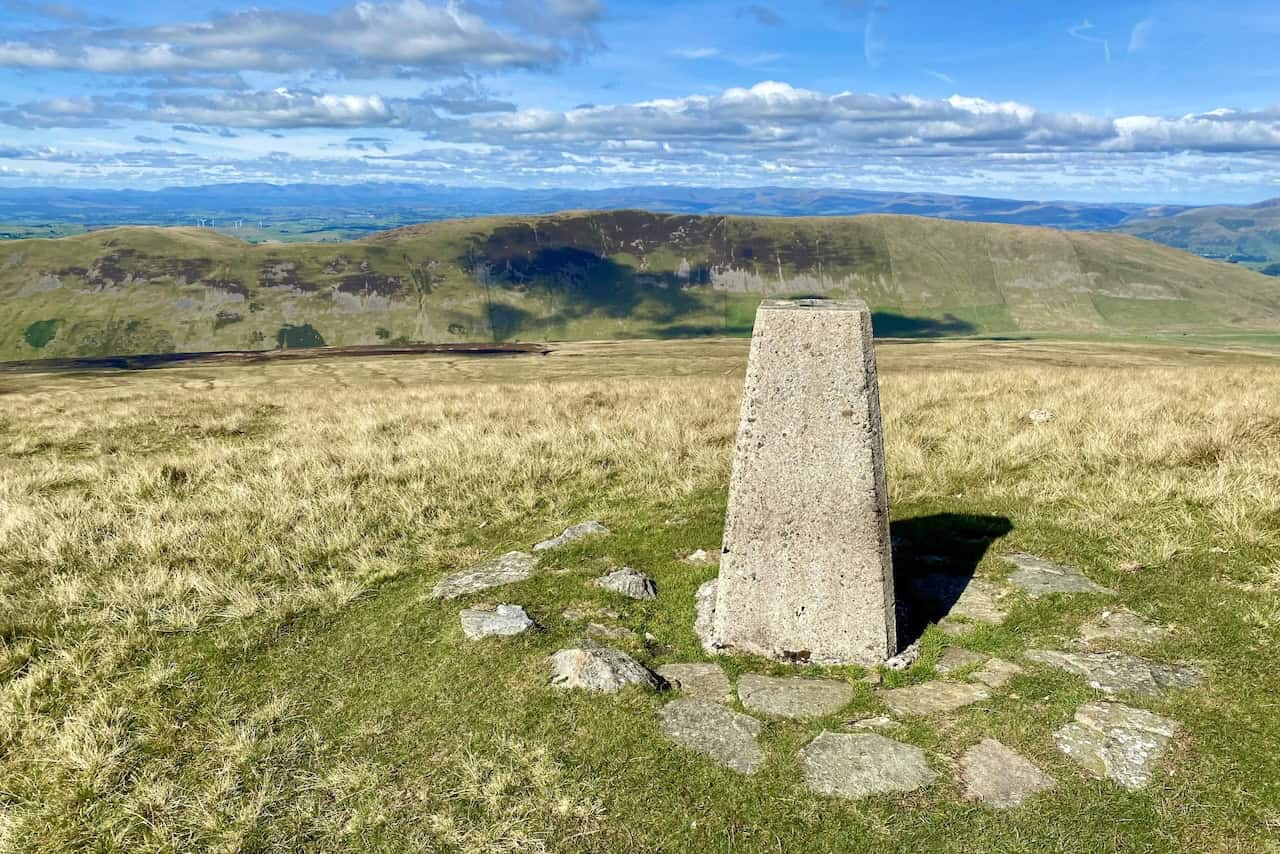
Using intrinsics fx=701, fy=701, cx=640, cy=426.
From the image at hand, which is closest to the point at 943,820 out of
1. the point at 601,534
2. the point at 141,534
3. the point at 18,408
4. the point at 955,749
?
the point at 955,749

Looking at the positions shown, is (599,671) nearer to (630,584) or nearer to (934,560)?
(630,584)

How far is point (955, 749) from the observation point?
5520 mm

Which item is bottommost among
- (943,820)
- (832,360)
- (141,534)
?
(943,820)

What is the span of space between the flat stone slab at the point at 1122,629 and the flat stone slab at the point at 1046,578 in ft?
2.01

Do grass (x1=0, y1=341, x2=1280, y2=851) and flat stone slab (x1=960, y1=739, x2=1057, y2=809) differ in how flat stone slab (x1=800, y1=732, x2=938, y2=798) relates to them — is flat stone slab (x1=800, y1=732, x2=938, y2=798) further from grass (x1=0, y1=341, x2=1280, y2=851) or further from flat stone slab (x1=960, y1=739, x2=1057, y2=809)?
flat stone slab (x1=960, y1=739, x2=1057, y2=809)

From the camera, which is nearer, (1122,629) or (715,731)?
(715,731)

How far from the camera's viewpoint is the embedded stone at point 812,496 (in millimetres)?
6832

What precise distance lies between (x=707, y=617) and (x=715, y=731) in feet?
6.35

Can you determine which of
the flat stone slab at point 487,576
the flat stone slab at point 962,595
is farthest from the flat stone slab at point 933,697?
the flat stone slab at point 487,576

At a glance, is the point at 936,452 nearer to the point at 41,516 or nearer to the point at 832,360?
the point at 832,360

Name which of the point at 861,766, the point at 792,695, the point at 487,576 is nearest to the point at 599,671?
the point at 792,695

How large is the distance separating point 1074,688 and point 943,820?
215cm

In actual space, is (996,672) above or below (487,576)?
below

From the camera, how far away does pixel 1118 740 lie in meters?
5.43
